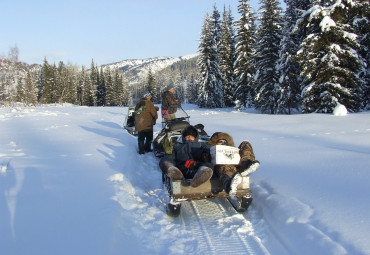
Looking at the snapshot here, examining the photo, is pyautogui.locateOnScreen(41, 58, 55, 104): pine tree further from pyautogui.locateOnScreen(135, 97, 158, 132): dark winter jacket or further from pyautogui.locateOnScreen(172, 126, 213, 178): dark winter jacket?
pyautogui.locateOnScreen(172, 126, 213, 178): dark winter jacket

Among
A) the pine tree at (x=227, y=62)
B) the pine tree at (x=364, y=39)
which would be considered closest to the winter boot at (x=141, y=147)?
the pine tree at (x=364, y=39)

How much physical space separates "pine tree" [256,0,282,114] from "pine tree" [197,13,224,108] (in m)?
10.0

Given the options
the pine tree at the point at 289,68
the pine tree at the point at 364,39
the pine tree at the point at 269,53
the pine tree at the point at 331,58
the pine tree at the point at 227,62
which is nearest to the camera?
the pine tree at the point at 331,58

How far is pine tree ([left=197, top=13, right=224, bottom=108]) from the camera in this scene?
35125 millimetres

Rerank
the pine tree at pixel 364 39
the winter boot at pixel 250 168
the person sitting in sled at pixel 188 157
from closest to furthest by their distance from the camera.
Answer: the winter boot at pixel 250 168
the person sitting in sled at pixel 188 157
the pine tree at pixel 364 39

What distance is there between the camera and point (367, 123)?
1010 centimetres

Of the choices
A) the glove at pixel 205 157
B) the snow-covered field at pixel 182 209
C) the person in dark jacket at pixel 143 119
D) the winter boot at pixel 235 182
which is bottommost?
the snow-covered field at pixel 182 209

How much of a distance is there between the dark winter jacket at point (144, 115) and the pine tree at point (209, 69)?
27489 millimetres

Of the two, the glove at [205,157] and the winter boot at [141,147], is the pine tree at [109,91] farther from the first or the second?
the glove at [205,157]

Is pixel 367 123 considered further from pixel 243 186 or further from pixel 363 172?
pixel 243 186

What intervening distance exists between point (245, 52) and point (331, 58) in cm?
1551

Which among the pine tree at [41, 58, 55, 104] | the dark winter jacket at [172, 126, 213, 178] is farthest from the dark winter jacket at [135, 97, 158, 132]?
the pine tree at [41, 58, 55, 104]

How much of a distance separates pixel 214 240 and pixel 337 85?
14.0 meters

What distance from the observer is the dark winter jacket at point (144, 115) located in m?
8.50
